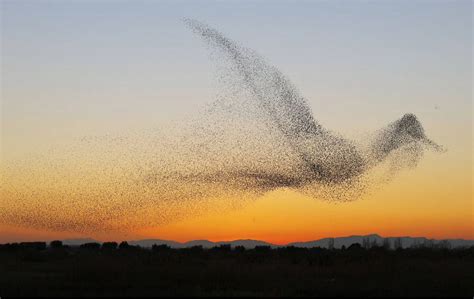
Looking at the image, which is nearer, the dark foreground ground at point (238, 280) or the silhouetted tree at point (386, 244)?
the dark foreground ground at point (238, 280)

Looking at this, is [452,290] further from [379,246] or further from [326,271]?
[379,246]

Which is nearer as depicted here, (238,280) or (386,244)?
(238,280)

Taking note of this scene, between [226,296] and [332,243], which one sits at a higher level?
[332,243]

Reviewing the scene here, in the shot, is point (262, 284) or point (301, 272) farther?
point (301, 272)

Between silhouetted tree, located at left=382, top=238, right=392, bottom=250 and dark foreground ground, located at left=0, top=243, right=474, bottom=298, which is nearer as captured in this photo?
dark foreground ground, located at left=0, top=243, right=474, bottom=298

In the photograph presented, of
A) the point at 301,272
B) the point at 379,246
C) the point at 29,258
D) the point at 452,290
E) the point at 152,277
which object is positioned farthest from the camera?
the point at 379,246

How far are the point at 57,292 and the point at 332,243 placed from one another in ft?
135

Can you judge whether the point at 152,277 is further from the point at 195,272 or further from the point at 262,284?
the point at 262,284

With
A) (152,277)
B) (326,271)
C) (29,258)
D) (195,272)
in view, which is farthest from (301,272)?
(29,258)

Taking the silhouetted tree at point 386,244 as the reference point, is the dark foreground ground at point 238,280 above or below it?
below

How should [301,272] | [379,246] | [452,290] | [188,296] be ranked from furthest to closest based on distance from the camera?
[379,246] → [301,272] → [452,290] → [188,296]

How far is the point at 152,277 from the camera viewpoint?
33.1 metres

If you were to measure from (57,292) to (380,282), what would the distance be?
1357cm

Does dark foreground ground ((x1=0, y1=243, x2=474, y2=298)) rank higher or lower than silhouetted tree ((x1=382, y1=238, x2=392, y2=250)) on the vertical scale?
lower
